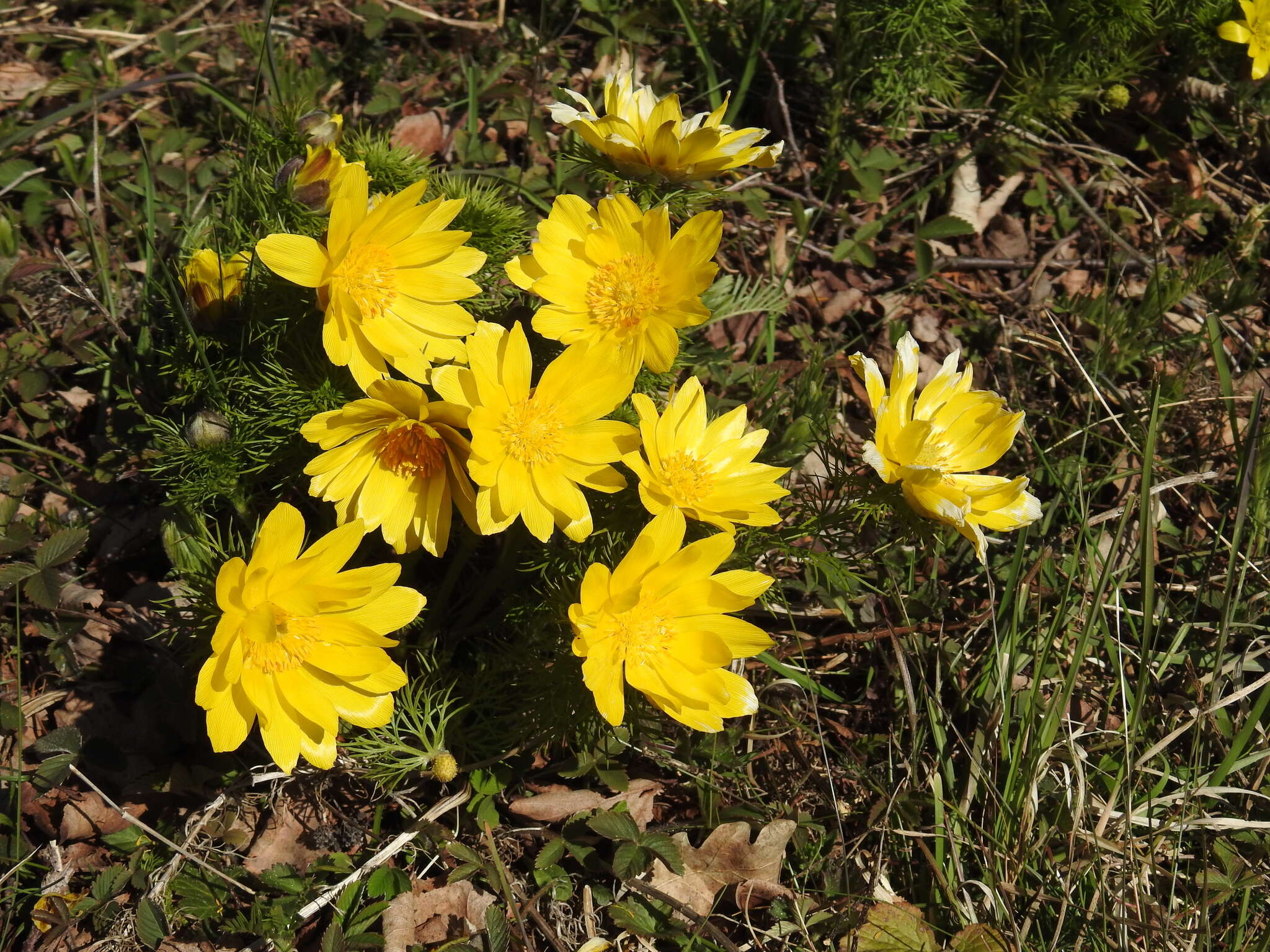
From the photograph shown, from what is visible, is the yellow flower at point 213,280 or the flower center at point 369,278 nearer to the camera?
the flower center at point 369,278

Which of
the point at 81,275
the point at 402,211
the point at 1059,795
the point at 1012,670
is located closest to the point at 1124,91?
the point at 1012,670

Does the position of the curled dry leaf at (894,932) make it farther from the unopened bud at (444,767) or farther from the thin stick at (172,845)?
the thin stick at (172,845)

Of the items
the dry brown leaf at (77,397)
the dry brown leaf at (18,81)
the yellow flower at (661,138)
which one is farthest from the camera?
the dry brown leaf at (18,81)

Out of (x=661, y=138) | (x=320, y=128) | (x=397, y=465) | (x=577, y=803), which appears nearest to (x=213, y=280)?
(x=320, y=128)

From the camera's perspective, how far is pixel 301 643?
5.56 feet

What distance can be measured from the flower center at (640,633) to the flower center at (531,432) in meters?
0.30

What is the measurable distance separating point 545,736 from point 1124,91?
111 inches

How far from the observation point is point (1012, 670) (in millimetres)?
2387

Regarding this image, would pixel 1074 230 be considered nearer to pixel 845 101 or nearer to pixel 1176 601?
pixel 845 101

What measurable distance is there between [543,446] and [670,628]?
394 mm

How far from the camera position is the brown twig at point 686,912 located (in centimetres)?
192

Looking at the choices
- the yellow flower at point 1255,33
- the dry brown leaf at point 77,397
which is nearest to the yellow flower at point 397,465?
the dry brown leaf at point 77,397

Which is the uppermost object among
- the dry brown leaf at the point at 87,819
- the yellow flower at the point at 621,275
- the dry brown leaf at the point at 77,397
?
the yellow flower at the point at 621,275

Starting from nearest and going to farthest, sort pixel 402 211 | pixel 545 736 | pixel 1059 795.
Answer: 1. pixel 402 211
2. pixel 545 736
3. pixel 1059 795
